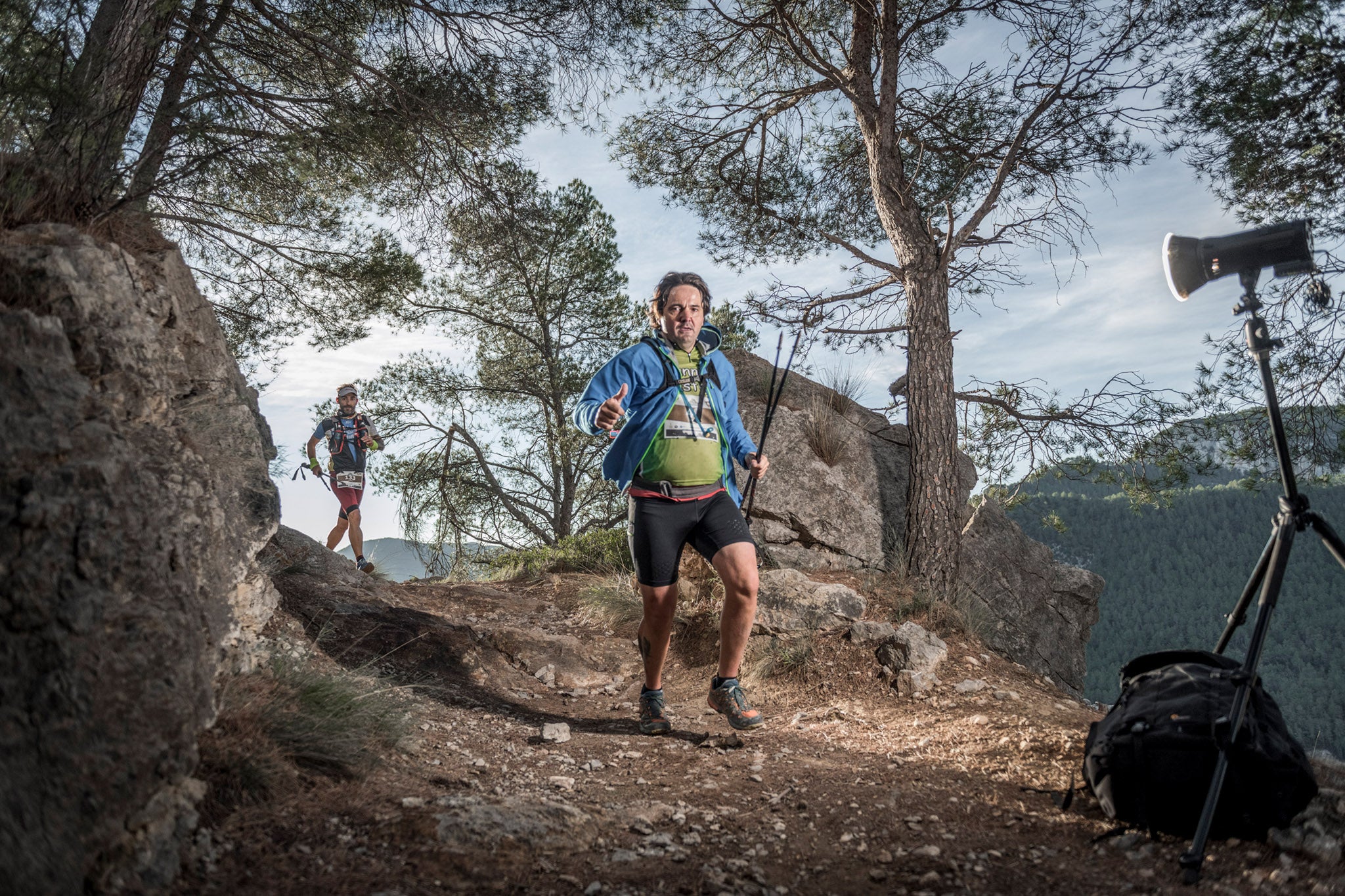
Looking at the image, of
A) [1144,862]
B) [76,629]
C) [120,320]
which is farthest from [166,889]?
[1144,862]

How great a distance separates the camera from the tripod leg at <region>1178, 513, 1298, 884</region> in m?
2.44

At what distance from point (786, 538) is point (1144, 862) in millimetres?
4448

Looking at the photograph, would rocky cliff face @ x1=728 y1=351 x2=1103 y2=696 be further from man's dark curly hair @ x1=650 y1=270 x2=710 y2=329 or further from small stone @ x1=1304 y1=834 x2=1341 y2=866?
small stone @ x1=1304 y1=834 x2=1341 y2=866

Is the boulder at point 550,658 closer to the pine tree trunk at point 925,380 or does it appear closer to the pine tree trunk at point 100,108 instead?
the pine tree trunk at point 925,380

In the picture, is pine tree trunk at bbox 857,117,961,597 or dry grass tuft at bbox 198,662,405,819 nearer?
dry grass tuft at bbox 198,662,405,819

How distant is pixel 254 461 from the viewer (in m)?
3.94

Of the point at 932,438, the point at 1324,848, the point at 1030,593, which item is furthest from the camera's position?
the point at 1030,593

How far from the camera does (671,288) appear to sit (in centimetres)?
416

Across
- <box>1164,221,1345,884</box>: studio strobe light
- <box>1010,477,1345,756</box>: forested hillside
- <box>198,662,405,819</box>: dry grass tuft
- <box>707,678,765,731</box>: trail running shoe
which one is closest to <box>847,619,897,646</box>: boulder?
<box>707,678,765,731</box>: trail running shoe

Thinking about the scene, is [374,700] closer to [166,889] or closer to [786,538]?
[166,889]

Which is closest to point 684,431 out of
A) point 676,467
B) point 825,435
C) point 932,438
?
point 676,467

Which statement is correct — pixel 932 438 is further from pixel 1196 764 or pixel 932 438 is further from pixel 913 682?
pixel 1196 764

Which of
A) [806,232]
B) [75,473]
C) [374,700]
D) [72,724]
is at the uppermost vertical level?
[806,232]

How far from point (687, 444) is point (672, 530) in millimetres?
427
